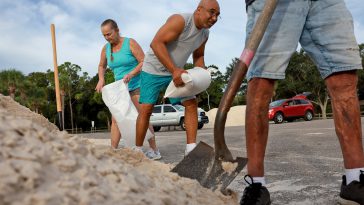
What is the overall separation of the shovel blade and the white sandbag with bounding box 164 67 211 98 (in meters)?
1.24

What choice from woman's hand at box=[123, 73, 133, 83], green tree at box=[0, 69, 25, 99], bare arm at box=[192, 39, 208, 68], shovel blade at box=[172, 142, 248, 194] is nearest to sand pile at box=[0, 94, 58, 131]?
shovel blade at box=[172, 142, 248, 194]

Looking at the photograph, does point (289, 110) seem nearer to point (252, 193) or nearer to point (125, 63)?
point (125, 63)

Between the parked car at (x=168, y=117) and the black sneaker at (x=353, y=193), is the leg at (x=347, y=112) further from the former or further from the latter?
the parked car at (x=168, y=117)

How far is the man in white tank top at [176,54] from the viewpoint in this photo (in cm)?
348

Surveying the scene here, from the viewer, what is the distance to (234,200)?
Result: 198 centimetres

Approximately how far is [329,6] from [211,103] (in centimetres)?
6353

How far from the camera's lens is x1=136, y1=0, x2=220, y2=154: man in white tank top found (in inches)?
137

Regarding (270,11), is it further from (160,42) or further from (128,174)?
(160,42)

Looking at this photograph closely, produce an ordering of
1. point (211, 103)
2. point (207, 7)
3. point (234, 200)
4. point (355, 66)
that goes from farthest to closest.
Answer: point (211, 103), point (207, 7), point (355, 66), point (234, 200)

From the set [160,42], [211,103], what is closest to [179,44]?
[160,42]

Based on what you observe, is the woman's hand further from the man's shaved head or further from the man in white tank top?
the man's shaved head

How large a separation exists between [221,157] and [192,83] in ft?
4.29

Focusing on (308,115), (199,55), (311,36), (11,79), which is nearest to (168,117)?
(308,115)

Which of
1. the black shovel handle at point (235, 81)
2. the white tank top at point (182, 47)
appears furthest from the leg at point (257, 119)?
the white tank top at point (182, 47)
